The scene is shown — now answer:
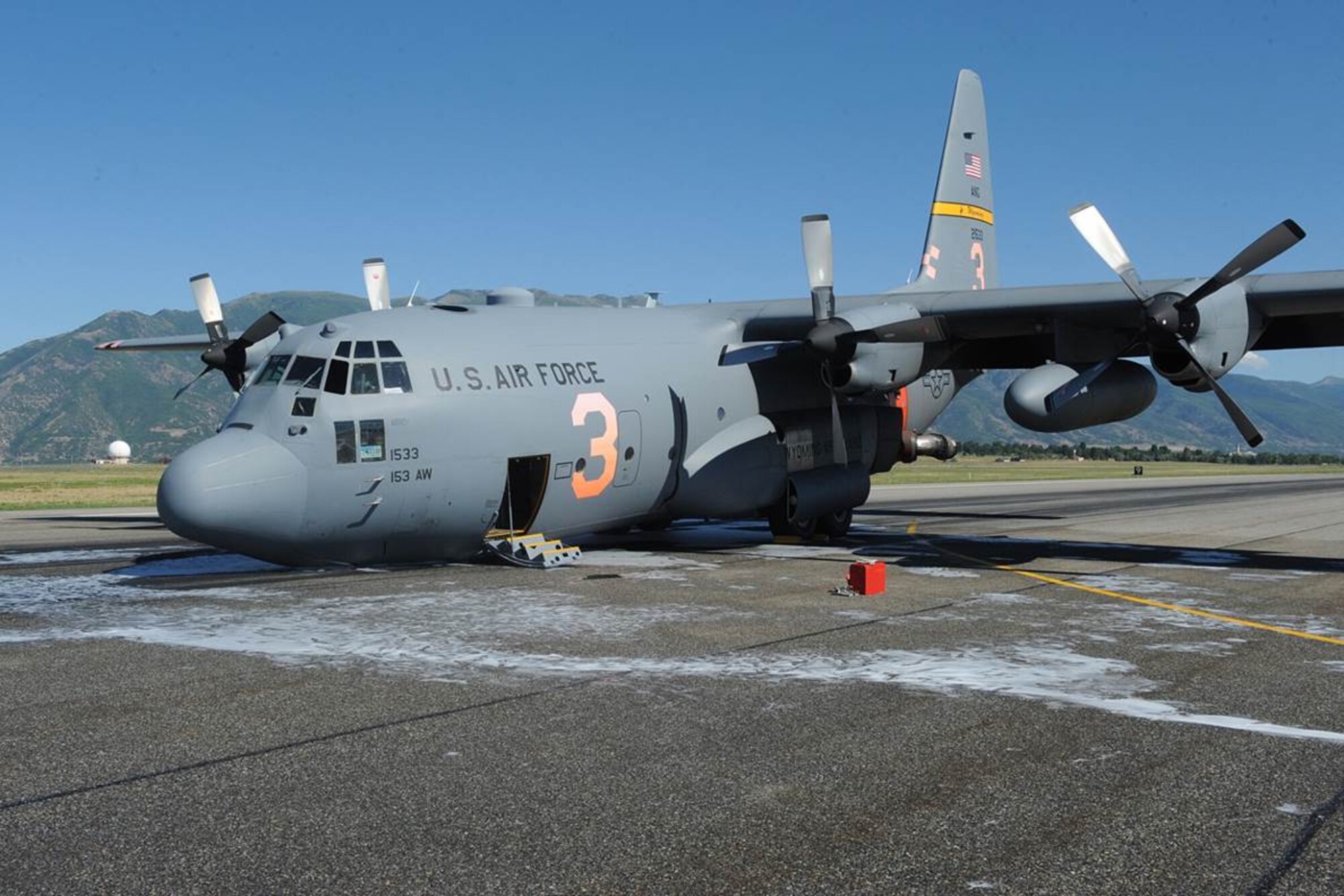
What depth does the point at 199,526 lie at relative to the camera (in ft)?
47.1

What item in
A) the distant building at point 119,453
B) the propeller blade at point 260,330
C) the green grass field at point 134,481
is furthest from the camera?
the distant building at point 119,453

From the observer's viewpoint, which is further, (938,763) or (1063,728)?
(1063,728)

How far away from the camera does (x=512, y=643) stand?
460 inches

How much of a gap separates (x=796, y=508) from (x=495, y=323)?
738 centimetres

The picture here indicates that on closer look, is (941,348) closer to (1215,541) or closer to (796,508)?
(796,508)

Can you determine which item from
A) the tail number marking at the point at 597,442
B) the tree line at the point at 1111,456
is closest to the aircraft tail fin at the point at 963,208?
the tail number marking at the point at 597,442

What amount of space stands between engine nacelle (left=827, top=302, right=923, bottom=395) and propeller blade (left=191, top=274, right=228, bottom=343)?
1221 centimetres

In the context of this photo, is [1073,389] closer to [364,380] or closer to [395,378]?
[395,378]

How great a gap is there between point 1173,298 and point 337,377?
12932 mm

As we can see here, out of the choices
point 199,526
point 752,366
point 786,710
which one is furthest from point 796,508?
point 786,710

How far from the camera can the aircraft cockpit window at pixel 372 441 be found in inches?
622

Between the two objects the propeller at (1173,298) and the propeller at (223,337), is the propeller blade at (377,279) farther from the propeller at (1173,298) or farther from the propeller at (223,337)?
the propeller at (1173,298)

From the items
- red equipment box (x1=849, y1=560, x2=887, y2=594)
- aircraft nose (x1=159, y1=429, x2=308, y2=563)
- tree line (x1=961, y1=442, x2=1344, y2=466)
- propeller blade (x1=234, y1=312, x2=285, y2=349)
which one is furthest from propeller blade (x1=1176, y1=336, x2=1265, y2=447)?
tree line (x1=961, y1=442, x2=1344, y2=466)

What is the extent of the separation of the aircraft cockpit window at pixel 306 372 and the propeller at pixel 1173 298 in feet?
39.2
